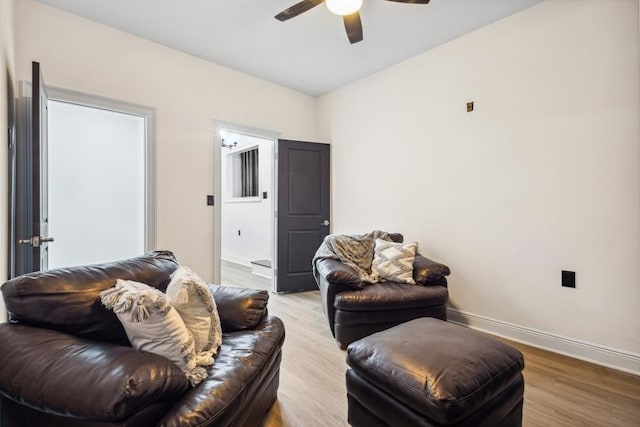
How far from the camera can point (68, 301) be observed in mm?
1252

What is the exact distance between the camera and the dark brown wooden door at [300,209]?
4121mm

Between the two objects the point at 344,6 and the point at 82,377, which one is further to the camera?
the point at 344,6

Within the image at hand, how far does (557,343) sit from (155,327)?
2820 mm

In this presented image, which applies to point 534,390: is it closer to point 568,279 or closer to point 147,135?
point 568,279

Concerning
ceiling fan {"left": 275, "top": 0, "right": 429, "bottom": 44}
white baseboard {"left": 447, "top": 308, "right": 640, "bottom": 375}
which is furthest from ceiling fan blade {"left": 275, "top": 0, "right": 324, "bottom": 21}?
white baseboard {"left": 447, "top": 308, "right": 640, "bottom": 375}

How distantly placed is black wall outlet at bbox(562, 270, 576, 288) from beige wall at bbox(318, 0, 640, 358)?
0.11ft

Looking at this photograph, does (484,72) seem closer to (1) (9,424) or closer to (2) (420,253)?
(2) (420,253)

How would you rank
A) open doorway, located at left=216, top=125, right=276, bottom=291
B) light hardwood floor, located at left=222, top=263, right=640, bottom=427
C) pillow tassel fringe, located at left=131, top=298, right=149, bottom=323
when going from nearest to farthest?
pillow tassel fringe, located at left=131, top=298, right=149, bottom=323 → light hardwood floor, located at left=222, top=263, right=640, bottom=427 → open doorway, located at left=216, top=125, right=276, bottom=291

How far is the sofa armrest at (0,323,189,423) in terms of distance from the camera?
88cm

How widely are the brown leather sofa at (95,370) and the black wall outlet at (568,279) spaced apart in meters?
2.28

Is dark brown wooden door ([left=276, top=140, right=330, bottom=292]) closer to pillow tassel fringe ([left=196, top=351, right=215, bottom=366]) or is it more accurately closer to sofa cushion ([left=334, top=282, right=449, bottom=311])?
sofa cushion ([left=334, top=282, right=449, bottom=311])

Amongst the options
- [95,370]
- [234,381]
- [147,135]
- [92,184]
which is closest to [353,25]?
[147,135]

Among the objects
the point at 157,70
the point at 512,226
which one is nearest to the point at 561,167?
the point at 512,226

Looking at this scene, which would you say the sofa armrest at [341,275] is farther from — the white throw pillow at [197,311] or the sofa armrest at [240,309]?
the white throw pillow at [197,311]
